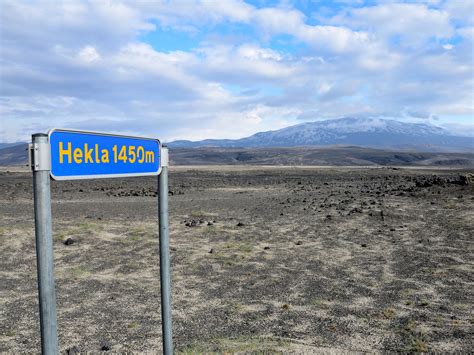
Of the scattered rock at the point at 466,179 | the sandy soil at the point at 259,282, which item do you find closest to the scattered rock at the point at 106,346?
the sandy soil at the point at 259,282

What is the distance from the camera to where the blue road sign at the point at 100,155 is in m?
2.57

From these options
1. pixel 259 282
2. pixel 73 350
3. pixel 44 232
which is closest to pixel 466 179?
pixel 259 282

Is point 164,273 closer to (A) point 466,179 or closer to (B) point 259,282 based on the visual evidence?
(B) point 259,282

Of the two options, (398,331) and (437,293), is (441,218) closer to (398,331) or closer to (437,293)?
(437,293)

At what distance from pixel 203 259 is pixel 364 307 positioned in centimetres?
461

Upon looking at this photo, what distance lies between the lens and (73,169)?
2.68 meters

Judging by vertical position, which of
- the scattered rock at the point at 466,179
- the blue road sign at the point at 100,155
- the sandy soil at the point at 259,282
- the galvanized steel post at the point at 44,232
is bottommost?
the sandy soil at the point at 259,282

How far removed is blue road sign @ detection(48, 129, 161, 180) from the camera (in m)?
2.57

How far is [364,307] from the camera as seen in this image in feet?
24.3

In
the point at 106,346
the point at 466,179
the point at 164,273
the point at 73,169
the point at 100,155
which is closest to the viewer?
the point at 73,169

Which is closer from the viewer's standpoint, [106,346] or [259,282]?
[106,346]

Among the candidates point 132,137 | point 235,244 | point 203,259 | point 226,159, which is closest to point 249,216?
point 235,244

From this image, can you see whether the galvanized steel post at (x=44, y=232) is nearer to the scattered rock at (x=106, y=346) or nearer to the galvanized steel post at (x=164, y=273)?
the galvanized steel post at (x=164, y=273)

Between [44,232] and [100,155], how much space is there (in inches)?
28.1
